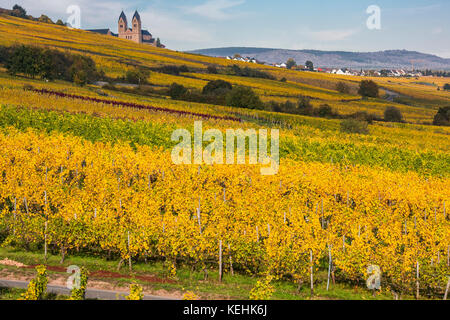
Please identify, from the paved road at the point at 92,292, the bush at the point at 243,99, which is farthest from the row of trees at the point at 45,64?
the paved road at the point at 92,292

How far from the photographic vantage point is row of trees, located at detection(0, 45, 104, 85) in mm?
88375

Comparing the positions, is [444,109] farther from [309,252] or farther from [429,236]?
[309,252]

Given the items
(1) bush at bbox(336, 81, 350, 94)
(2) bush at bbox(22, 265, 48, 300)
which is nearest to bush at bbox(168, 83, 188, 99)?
(1) bush at bbox(336, 81, 350, 94)

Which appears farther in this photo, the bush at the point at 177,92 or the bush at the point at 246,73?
the bush at the point at 246,73

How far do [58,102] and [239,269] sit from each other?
46.6 meters

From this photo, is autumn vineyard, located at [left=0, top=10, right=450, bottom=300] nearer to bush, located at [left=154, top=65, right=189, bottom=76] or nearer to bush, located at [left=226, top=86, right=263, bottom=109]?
bush, located at [left=226, top=86, right=263, bottom=109]

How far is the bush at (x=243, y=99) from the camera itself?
81250 millimetres

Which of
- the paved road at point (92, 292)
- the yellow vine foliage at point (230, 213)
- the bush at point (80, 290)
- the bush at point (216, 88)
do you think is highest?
the bush at point (216, 88)

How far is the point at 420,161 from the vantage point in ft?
134

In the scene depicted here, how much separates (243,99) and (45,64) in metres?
42.6

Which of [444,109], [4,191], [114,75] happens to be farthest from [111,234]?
[114,75]

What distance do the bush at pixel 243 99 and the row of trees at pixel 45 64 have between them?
3108 centimetres

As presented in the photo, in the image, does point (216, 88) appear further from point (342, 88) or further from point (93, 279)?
point (93, 279)

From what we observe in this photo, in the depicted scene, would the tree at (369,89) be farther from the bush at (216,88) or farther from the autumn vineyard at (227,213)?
the autumn vineyard at (227,213)
